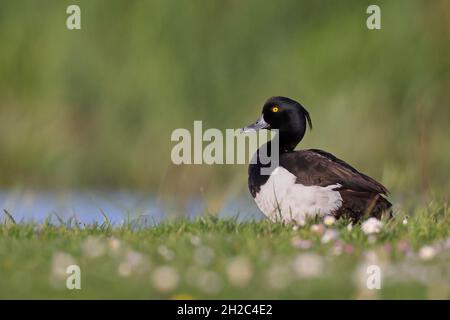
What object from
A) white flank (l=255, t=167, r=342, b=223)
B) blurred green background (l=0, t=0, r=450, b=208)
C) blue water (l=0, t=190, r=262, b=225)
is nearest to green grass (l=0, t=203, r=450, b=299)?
blue water (l=0, t=190, r=262, b=225)

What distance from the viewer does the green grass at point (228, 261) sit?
528cm

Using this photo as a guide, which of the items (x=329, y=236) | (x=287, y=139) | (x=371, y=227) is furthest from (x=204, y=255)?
(x=287, y=139)

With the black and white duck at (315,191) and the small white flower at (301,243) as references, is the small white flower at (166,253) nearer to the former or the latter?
the small white flower at (301,243)

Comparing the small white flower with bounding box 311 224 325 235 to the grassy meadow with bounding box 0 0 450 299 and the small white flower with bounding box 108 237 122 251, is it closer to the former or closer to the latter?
the small white flower with bounding box 108 237 122 251

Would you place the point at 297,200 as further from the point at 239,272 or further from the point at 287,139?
the point at 239,272

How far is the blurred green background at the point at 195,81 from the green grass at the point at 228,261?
479 cm

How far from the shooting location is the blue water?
801cm

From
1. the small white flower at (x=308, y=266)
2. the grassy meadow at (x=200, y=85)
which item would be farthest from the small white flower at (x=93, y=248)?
the grassy meadow at (x=200, y=85)

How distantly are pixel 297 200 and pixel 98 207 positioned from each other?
1875 mm

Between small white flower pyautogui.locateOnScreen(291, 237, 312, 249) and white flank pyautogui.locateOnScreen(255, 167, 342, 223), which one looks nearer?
small white flower pyautogui.locateOnScreen(291, 237, 312, 249)

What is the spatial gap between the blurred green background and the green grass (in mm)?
4787

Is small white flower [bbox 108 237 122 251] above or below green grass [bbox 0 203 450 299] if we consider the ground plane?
above
